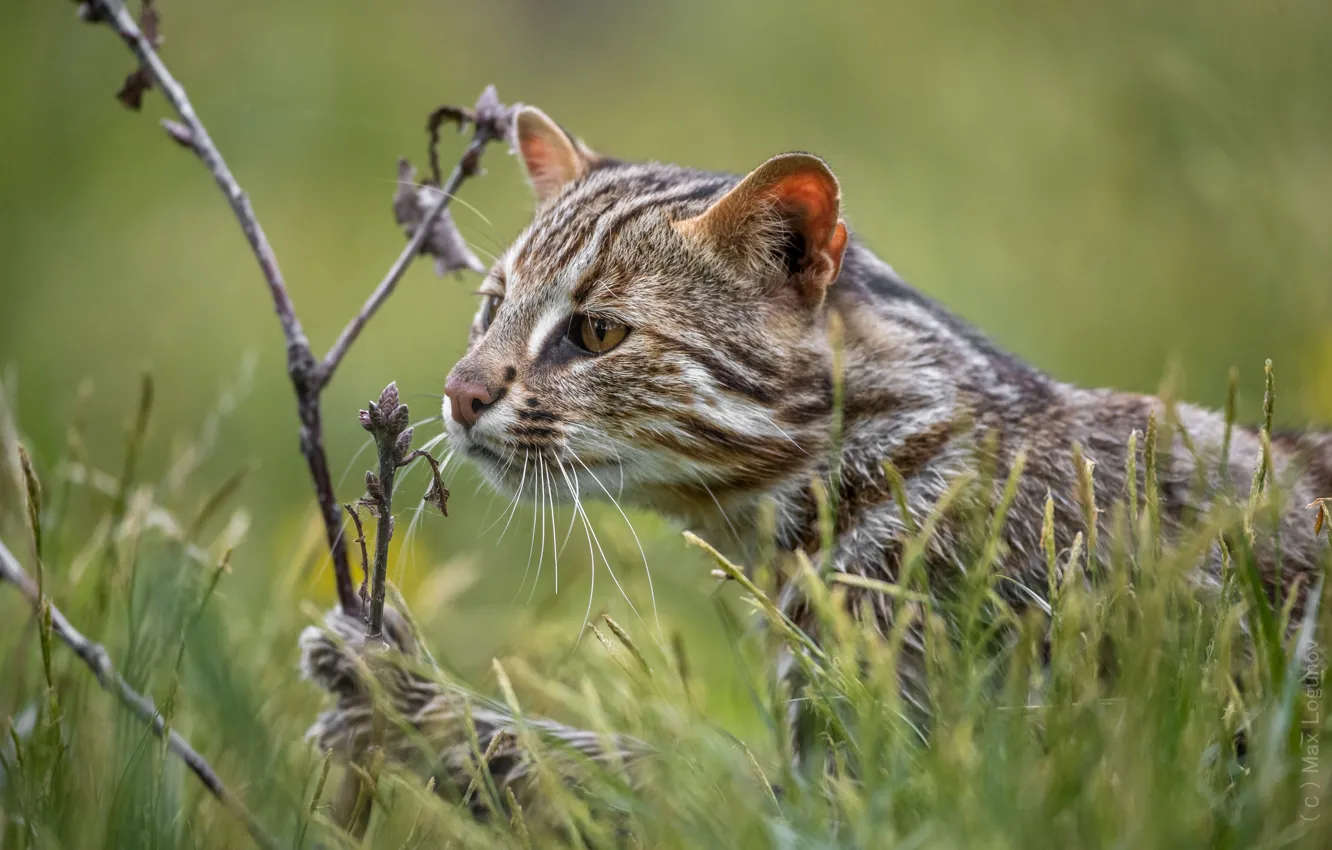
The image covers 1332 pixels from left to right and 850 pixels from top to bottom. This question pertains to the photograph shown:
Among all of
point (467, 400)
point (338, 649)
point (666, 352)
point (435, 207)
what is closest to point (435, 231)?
point (435, 207)

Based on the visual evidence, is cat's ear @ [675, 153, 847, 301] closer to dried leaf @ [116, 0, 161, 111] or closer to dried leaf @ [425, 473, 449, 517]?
dried leaf @ [425, 473, 449, 517]

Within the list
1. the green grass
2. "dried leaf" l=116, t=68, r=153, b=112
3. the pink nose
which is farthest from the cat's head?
"dried leaf" l=116, t=68, r=153, b=112

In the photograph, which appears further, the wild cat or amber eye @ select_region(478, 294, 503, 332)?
amber eye @ select_region(478, 294, 503, 332)

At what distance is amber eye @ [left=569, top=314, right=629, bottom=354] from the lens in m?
2.88

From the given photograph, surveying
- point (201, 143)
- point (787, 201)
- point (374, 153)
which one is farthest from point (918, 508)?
point (374, 153)

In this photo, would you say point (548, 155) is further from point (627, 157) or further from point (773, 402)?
point (627, 157)

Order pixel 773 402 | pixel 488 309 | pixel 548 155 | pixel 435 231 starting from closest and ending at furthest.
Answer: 1. pixel 773 402
2. pixel 435 231
3. pixel 488 309
4. pixel 548 155

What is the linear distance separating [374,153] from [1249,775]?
25.3 ft

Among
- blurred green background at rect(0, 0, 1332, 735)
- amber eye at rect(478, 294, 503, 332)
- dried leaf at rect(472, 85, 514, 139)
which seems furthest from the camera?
blurred green background at rect(0, 0, 1332, 735)

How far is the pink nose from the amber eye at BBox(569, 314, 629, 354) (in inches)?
11.3

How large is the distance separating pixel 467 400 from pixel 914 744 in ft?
4.17

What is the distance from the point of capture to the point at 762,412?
2.77 metres

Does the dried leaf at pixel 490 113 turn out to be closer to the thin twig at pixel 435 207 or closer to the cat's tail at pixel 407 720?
the thin twig at pixel 435 207

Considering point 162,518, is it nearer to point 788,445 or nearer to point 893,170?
point 788,445
